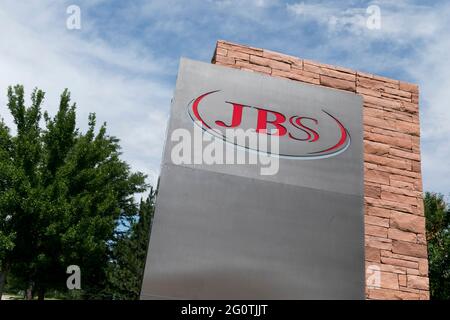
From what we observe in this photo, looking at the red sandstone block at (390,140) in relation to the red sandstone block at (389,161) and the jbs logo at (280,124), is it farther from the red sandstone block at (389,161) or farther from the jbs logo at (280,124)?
the jbs logo at (280,124)

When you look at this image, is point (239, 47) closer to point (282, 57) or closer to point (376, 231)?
point (282, 57)

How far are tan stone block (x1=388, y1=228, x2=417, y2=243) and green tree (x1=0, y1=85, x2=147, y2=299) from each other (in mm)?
10626

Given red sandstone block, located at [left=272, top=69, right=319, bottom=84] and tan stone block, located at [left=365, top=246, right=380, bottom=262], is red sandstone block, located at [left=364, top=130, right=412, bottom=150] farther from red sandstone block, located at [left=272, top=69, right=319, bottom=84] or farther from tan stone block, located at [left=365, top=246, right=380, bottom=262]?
tan stone block, located at [left=365, top=246, right=380, bottom=262]

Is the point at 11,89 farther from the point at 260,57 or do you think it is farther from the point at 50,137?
the point at 260,57

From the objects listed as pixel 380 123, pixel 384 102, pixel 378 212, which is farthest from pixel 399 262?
pixel 384 102

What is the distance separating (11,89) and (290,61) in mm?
12659

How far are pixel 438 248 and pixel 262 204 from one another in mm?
16825

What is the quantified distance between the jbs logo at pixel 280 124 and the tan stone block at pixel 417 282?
178cm

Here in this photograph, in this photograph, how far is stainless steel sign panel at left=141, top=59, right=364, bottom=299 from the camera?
4199 mm

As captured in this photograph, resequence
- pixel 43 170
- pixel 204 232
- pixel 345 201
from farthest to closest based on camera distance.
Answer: pixel 43 170 < pixel 345 201 < pixel 204 232

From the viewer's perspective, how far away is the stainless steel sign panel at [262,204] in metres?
4.20
